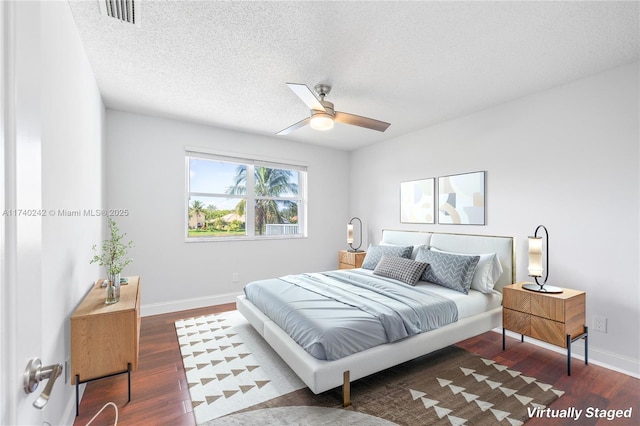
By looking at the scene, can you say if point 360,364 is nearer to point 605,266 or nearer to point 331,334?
point 331,334

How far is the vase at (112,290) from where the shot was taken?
2164mm

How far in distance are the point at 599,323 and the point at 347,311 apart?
2363 millimetres

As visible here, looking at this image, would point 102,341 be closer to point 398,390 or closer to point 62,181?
point 62,181

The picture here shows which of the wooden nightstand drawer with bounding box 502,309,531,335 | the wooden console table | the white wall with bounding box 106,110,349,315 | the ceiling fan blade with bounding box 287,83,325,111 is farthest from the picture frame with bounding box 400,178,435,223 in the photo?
the wooden console table

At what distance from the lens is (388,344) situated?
223 cm

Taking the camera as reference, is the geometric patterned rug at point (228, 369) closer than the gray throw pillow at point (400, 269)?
Yes

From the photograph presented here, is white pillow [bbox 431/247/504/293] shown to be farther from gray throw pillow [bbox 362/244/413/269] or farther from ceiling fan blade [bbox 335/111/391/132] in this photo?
ceiling fan blade [bbox 335/111/391/132]

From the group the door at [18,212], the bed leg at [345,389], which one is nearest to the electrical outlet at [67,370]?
the door at [18,212]

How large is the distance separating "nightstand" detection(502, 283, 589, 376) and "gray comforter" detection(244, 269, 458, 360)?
0.62 m

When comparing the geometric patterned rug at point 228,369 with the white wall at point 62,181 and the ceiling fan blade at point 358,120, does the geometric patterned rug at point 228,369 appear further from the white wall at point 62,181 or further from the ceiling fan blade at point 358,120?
the ceiling fan blade at point 358,120

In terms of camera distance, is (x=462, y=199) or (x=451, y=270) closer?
(x=451, y=270)

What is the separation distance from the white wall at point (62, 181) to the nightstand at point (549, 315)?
11.5ft

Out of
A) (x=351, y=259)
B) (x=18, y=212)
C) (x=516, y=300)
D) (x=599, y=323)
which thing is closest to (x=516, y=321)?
(x=516, y=300)

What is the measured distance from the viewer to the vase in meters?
2.16
